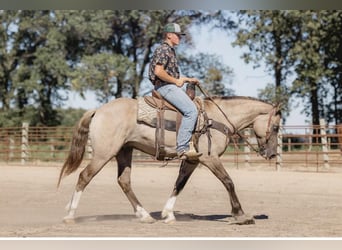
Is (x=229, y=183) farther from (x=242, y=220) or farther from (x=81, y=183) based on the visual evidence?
(x=81, y=183)

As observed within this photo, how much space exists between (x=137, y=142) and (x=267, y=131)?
940 millimetres

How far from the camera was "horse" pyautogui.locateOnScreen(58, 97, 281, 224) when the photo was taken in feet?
14.0

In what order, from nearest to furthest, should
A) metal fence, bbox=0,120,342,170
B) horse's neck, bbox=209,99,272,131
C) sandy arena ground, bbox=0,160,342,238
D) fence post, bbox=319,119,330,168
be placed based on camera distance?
sandy arena ground, bbox=0,160,342,238, horse's neck, bbox=209,99,272,131, fence post, bbox=319,119,330,168, metal fence, bbox=0,120,342,170

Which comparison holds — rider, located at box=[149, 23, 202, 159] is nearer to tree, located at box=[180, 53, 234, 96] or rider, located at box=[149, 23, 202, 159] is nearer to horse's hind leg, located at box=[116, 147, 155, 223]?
horse's hind leg, located at box=[116, 147, 155, 223]

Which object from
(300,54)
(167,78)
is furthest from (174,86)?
(300,54)

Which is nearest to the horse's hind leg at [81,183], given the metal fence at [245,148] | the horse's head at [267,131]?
the horse's head at [267,131]

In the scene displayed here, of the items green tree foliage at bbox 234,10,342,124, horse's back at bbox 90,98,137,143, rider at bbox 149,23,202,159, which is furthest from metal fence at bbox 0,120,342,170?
rider at bbox 149,23,202,159

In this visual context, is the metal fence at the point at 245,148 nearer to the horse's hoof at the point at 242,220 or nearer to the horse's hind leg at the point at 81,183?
the horse's hind leg at the point at 81,183

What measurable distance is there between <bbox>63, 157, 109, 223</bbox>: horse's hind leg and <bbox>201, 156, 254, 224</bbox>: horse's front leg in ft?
2.36

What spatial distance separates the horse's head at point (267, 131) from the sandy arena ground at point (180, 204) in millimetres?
493

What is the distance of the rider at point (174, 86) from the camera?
168 inches

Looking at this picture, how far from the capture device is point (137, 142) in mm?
4391

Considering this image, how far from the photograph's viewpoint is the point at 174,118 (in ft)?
14.3
